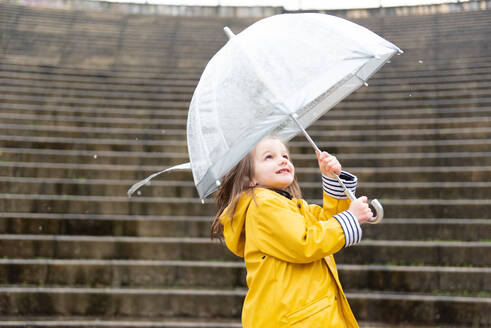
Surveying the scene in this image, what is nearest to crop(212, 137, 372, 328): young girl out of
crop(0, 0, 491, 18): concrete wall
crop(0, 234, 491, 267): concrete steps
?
crop(0, 234, 491, 267): concrete steps

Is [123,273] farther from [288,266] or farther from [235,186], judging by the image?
[288,266]

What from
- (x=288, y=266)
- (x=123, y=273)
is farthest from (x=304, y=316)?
(x=123, y=273)

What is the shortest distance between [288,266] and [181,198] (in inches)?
113

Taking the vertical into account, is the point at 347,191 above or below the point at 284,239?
above

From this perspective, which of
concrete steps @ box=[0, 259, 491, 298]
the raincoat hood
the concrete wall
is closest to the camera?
the raincoat hood

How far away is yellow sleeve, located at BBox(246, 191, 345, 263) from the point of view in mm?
1521

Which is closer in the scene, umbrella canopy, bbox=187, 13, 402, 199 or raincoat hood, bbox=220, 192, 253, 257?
umbrella canopy, bbox=187, 13, 402, 199

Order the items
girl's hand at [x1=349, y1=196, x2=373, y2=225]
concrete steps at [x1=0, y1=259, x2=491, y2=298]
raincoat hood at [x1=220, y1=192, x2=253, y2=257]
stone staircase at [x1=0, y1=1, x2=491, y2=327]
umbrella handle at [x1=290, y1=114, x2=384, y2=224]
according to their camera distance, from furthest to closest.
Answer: concrete steps at [x1=0, y1=259, x2=491, y2=298] < stone staircase at [x1=0, y1=1, x2=491, y2=327] < raincoat hood at [x1=220, y1=192, x2=253, y2=257] < girl's hand at [x1=349, y1=196, x2=373, y2=225] < umbrella handle at [x1=290, y1=114, x2=384, y2=224]

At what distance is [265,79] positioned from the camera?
61.9 inches

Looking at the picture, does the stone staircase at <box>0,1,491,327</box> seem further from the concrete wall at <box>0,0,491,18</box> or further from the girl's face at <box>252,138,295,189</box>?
the concrete wall at <box>0,0,491,18</box>

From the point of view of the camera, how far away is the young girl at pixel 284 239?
153 centimetres

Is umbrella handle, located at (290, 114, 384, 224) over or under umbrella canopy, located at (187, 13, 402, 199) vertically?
under

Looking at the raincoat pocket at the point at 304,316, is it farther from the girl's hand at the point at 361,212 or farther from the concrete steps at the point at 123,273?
the concrete steps at the point at 123,273

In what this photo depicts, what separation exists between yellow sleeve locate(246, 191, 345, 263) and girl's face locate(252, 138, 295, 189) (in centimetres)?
8
